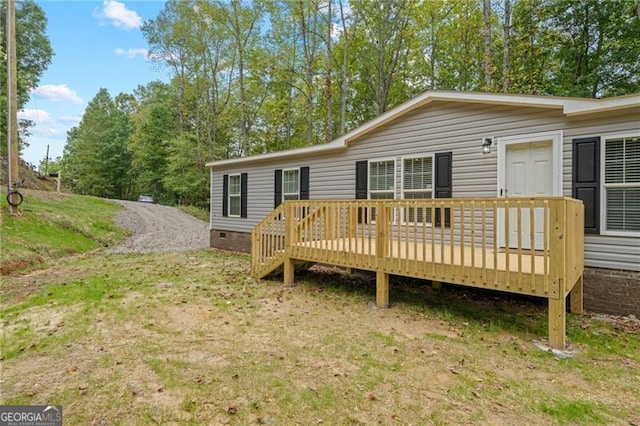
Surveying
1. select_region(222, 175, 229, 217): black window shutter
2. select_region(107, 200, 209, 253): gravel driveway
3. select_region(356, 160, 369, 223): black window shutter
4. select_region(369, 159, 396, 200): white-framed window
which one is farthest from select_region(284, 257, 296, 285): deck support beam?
select_region(107, 200, 209, 253): gravel driveway

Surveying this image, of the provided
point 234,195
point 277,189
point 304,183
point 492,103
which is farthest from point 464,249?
point 234,195

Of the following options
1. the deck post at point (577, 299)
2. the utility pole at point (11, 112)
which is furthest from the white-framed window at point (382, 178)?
the utility pole at point (11, 112)

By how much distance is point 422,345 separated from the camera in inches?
147

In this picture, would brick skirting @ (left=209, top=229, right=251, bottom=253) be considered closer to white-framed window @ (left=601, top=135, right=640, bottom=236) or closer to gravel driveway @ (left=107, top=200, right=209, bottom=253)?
gravel driveway @ (left=107, top=200, right=209, bottom=253)

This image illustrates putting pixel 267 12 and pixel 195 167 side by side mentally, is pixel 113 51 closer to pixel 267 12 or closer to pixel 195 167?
pixel 267 12

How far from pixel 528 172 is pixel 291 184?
547 cm

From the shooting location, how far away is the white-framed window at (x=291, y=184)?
29.2ft

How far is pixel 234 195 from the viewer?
420 inches

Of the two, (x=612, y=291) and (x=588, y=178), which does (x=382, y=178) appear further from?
(x=612, y=291)

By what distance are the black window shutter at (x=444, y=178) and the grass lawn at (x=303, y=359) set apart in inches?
70.3

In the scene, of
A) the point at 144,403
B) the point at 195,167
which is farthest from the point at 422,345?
the point at 195,167

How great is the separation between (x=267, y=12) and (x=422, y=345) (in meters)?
18.2

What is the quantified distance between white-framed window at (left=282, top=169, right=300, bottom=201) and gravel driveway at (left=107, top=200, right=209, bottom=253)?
441cm

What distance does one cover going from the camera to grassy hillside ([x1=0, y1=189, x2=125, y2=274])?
7.84 meters
